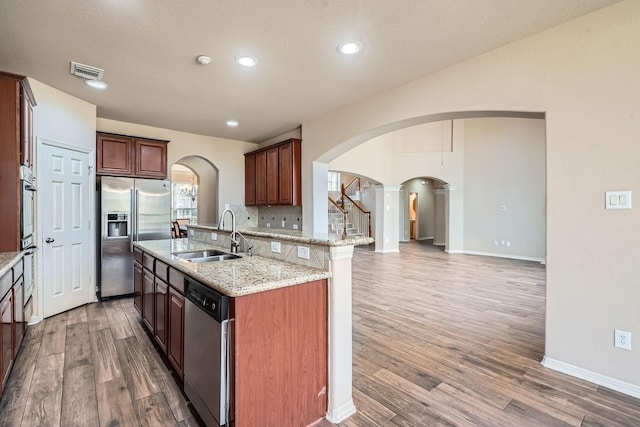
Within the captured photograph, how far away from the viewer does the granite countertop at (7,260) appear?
77.5 inches

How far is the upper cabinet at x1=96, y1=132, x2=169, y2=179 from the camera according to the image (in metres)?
4.35

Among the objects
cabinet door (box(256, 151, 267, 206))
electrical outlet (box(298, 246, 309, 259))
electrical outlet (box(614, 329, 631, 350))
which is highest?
cabinet door (box(256, 151, 267, 206))

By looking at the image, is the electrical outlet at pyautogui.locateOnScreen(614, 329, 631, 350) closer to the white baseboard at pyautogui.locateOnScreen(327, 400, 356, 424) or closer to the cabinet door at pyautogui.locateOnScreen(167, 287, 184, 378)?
the white baseboard at pyautogui.locateOnScreen(327, 400, 356, 424)

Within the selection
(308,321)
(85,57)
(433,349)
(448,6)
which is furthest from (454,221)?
(85,57)

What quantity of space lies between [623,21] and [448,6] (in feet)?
3.89

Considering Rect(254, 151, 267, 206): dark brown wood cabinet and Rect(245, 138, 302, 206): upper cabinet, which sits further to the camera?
Rect(254, 151, 267, 206): dark brown wood cabinet

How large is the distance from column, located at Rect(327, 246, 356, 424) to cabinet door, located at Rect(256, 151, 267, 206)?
3.98 meters

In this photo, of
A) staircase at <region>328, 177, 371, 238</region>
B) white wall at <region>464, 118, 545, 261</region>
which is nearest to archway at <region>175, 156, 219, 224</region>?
staircase at <region>328, 177, 371, 238</region>

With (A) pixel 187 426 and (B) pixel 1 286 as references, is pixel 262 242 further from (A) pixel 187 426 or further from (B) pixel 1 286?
(B) pixel 1 286

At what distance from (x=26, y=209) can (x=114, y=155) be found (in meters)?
1.74

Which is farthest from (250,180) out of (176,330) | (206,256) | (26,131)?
(176,330)

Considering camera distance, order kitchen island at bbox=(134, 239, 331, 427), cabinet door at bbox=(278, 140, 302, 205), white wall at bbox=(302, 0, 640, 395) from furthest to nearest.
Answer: cabinet door at bbox=(278, 140, 302, 205) < white wall at bbox=(302, 0, 640, 395) < kitchen island at bbox=(134, 239, 331, 427)

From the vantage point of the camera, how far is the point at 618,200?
2.11 meters

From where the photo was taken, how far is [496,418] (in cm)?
185
